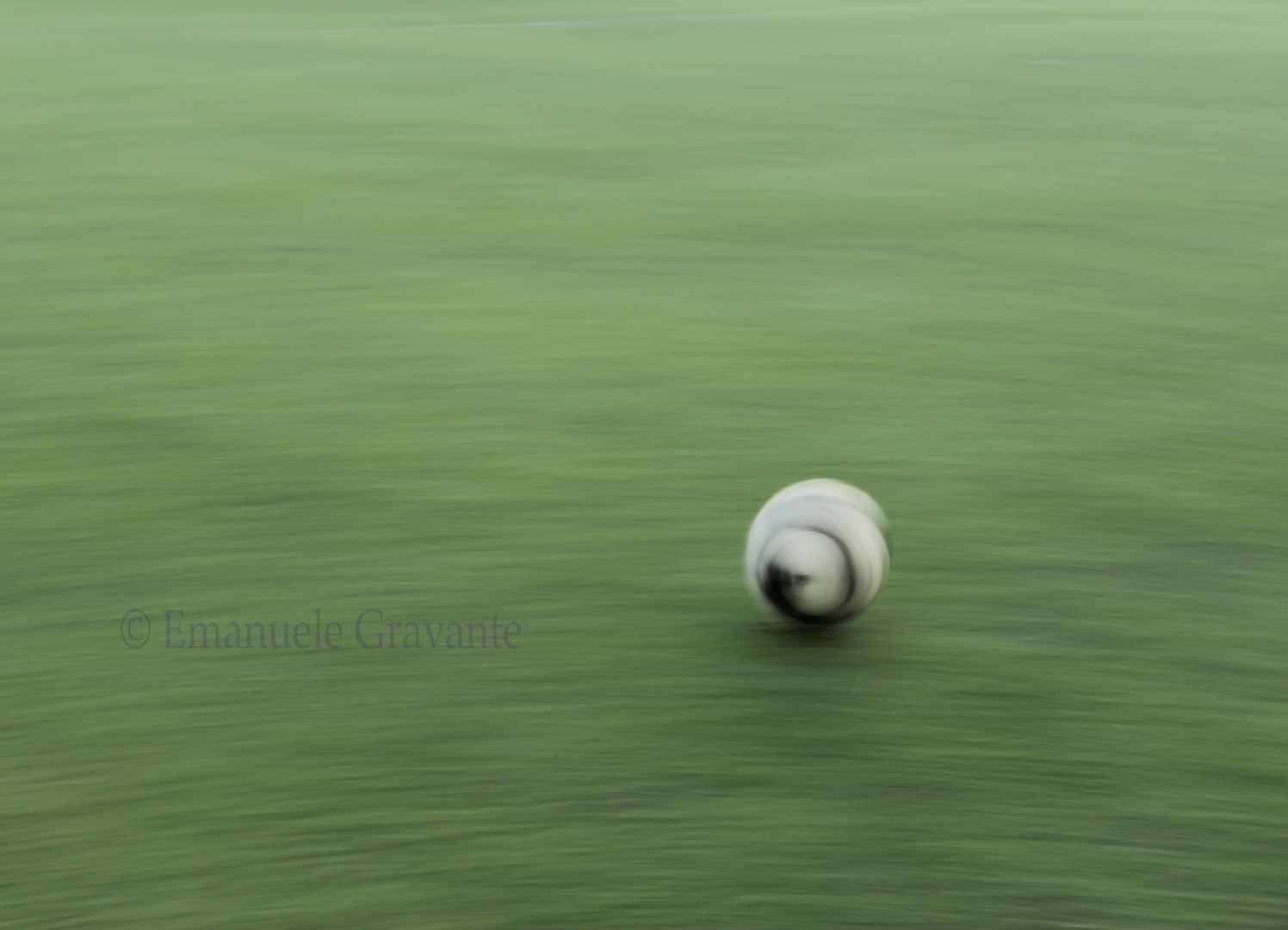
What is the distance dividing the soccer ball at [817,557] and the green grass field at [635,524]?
0.09 metres

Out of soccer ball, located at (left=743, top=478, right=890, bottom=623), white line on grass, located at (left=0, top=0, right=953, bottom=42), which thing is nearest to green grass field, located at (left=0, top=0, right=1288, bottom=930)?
soccer ball, located at (left=743, top=478, right=890, bottom=623)

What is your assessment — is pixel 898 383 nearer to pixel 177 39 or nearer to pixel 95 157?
pixel 95 157

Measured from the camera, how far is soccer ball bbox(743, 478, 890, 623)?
231 cm

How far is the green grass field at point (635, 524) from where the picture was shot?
184 cm

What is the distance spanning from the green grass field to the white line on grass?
3322 millimetres

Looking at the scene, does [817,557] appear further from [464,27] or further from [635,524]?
[464,27]

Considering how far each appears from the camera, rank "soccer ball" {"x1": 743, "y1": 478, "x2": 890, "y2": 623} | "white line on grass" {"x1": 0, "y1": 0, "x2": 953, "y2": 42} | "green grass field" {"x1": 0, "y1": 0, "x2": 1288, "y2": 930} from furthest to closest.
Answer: "white line on grass" {"x1": 0, "y1": 0, "x2": 953, "y2": 42} → "soccer ball" {"x1": 743, "y1": 478, "x2": 890, "y2": 623} → "green grass field" {"x1": 0, "y1": 0, "x2": 1288, "y2": 930}

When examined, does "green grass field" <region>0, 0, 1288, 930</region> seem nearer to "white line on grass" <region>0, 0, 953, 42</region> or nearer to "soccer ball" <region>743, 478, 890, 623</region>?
"soccer ball" <region>743, 478, 890, 623</region>

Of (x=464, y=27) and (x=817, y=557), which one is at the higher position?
(x=464, y=27)

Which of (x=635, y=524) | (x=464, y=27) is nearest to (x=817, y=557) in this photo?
(x=635, y=524)

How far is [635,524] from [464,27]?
306 inches

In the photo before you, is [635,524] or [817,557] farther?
[635,524]

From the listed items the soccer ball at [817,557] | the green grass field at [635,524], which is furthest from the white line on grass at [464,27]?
the soccer ball at [817,557]

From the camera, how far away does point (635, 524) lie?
2.77 meters
